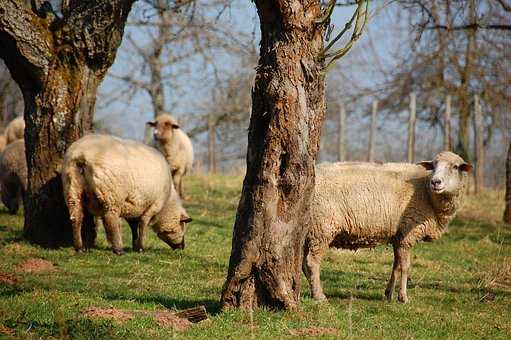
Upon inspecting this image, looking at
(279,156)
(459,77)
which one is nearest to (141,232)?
(279,156)

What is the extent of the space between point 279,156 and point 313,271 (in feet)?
7.28

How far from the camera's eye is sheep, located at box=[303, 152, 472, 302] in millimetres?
9086

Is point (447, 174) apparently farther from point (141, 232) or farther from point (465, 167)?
point (141, 232)

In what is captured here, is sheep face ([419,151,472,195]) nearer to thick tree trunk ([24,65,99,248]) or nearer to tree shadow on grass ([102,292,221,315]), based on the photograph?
tree shadow on grass ([102,292,221,315])

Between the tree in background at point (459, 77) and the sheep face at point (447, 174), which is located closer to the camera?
the sheep face at point (447, 174)

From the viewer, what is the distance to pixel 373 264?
11797 millimetres

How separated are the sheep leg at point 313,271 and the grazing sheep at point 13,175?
8408 mm

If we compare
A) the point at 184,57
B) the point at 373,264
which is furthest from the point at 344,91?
the point at 373,264

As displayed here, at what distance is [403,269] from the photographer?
9.20m

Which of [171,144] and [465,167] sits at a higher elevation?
[171,144]

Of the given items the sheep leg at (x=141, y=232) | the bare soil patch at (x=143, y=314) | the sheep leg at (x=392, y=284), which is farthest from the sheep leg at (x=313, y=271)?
the sheep leg at (x=141, y=232)

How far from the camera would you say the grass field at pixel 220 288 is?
643cm

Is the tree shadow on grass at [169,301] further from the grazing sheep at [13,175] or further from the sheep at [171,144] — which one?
the sheep at [171,144]

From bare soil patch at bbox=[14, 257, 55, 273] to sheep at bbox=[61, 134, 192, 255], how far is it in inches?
43.8
